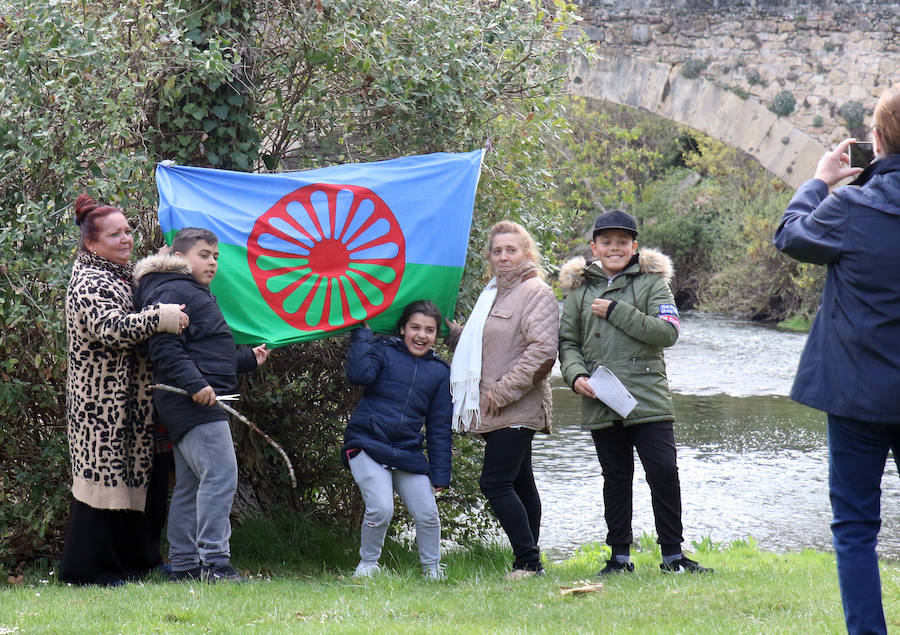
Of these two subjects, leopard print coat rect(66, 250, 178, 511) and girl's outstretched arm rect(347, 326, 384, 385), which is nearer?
leopard print coat rect(66, 250, 178, 511)

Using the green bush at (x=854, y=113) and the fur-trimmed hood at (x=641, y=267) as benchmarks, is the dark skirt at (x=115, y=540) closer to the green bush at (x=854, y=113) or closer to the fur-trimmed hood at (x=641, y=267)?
the fur-trimmed hood at (x=641, y=267)

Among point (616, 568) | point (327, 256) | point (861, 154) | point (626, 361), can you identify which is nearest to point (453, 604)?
point (616, 568)

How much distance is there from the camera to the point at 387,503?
5.22 meters

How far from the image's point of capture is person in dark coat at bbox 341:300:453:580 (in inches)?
206

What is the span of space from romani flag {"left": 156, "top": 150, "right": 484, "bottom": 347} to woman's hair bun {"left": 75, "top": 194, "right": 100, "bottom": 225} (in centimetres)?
48

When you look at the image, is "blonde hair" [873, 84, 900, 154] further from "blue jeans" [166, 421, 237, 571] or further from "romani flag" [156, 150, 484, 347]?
"blue jeans" [166, 421, 237, 571]

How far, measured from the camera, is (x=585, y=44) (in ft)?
22.7

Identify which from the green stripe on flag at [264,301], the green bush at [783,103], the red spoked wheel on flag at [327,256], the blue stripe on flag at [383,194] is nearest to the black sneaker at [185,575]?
the green stripe on flag at [264,301]

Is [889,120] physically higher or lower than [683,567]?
higher

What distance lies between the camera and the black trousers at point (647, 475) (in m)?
5.12

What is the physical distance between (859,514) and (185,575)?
3.26 metres

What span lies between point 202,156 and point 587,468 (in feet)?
18.9

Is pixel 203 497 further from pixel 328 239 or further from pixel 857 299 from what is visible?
pixel 857 299

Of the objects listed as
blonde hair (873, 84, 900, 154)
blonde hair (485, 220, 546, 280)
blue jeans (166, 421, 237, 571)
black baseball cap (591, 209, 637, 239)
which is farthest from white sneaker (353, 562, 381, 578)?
blonde hair (873, 84, 900, 154)
